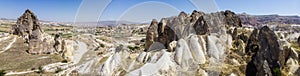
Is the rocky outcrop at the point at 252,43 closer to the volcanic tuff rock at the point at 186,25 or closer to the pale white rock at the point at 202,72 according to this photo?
the pale white rock at the point at 202,72

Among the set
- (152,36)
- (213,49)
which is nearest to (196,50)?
(213,49)

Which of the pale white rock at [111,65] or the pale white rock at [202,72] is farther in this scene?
the pale white rock at [111,65]

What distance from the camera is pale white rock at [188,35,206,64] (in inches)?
1604

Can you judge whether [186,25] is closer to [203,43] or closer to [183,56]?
[203,43]

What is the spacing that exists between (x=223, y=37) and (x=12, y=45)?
71424 mm

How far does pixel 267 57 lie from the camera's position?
38.5 m

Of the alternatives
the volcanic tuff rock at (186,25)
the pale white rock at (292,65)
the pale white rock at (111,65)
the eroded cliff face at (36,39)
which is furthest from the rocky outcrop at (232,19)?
the eroded cliff face at (36,39)

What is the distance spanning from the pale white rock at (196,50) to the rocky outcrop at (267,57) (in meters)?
6.31

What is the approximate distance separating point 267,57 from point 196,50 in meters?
9.30

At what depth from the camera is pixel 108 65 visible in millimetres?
43125

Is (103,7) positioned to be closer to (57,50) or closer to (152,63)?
(152,63)

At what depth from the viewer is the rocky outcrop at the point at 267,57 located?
3772 cm

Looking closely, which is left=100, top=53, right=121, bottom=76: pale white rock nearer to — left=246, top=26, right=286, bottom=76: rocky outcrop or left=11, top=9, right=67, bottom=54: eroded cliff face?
left=246, top=26, right=286, bottom=76: rocky outcrop

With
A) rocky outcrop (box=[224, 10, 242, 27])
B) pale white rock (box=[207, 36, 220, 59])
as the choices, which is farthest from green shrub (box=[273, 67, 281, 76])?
rocky outcrop (box=[224, 10, 242, 27])
